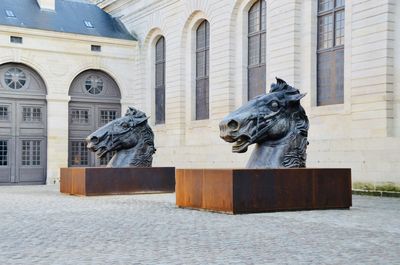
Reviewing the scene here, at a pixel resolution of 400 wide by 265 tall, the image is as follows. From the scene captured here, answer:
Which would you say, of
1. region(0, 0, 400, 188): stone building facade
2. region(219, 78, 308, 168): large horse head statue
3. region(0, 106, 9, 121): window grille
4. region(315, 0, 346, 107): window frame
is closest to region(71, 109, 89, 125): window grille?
region(0, 0, 400, 188): stone building facade

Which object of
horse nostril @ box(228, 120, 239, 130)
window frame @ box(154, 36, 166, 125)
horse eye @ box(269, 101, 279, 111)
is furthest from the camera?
window frame @ box(154, 36, 166, 125)

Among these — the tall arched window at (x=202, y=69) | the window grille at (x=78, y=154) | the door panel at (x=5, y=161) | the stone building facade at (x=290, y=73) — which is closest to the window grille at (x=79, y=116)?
the window grille at (x=78, y=154)

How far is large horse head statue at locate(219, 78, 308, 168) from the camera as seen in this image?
13219 mm

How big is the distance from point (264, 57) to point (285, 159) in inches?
600

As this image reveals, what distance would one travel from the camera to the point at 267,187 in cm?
1302

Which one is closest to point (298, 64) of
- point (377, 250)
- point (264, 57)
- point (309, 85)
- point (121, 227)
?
point (309, 85)

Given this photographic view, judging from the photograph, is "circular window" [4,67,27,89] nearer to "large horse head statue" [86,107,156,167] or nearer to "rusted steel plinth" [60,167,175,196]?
"rusted steel plinth" [60,167,175,196]

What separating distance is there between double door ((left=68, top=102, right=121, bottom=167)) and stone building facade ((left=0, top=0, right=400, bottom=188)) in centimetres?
10

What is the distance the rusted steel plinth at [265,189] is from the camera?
12.8m

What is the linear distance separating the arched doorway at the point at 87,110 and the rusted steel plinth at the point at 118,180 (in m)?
14.9

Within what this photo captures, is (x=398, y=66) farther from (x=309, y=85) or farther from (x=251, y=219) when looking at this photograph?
(x=251, y=219)

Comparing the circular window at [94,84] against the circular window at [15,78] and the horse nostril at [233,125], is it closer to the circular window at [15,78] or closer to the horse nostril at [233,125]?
the circular window at [15,78]

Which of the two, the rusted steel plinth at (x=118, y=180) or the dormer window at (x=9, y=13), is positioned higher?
the dormer window at (x=9, y=13)

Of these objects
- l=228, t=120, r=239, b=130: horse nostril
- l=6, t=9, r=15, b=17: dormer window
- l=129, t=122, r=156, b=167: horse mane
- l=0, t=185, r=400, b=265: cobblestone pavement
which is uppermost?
l=6, t=9, r=15, b=17: dormer window
